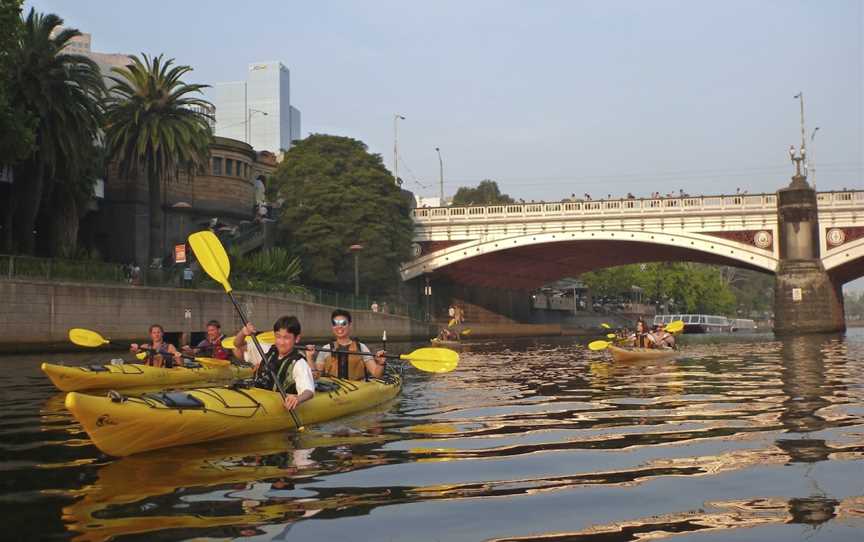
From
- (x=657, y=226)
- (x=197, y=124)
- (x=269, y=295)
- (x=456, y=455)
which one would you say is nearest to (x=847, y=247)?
(x=657, y=226)

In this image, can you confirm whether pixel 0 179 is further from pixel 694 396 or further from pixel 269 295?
pixel 694 396

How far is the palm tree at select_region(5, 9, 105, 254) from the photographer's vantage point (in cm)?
3544

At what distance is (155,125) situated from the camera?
4422cm

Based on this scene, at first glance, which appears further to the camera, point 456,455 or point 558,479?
point 456,455

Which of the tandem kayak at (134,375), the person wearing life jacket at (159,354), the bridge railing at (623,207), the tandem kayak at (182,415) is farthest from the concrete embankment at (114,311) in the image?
the tandem kayak at (182,415)

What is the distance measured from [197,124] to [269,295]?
9.65m

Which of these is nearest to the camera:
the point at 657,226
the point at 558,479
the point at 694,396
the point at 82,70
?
the point at 558,479

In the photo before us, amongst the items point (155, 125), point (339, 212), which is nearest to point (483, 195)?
point (339, 212)

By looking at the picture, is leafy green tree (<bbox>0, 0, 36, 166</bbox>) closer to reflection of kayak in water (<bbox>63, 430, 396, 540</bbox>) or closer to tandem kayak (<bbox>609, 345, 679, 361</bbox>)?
tandem kayak (<bbox>609, 345, 679, 361</bbox>)

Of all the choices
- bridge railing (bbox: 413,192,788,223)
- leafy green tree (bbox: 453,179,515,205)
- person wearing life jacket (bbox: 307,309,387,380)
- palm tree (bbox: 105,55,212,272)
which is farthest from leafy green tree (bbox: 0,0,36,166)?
leafy green tree (bbox: 453,179,515,205)

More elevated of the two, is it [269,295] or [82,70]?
[82,70]

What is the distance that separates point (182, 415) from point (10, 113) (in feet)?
80.5

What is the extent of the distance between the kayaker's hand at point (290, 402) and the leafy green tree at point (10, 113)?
2275 centimetres

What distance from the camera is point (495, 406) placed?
13945 millimetres
